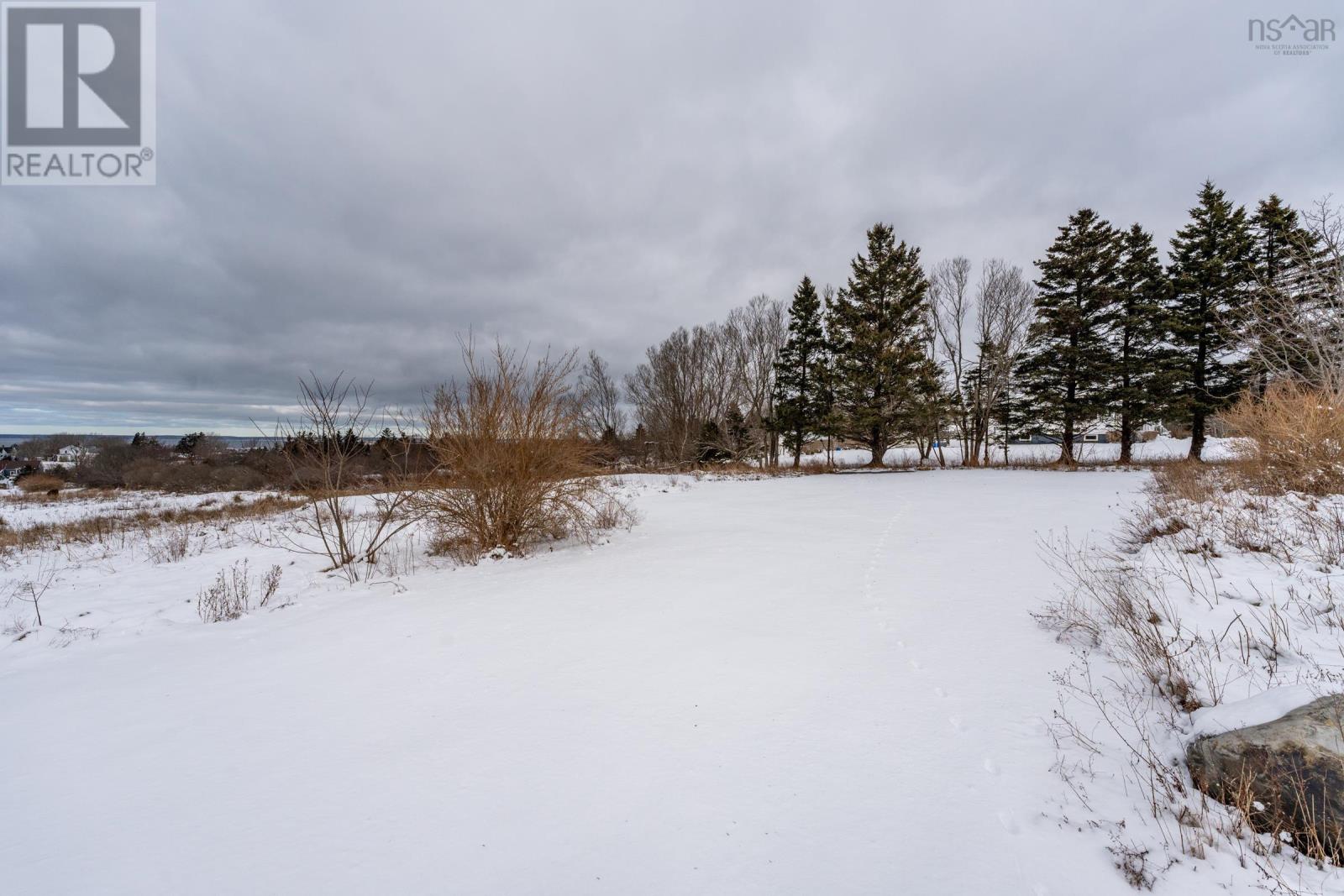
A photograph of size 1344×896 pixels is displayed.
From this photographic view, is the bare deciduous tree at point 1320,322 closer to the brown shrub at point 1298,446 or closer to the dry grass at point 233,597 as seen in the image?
the brown shrub at point 1298,446

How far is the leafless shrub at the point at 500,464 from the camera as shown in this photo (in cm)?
696

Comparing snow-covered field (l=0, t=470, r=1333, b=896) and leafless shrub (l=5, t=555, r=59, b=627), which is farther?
leafless shrub (l=5, t=555, r=59, b=627)

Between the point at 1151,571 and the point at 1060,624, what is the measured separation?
4.58ft

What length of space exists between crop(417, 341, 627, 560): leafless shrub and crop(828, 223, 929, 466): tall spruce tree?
18.3 metres

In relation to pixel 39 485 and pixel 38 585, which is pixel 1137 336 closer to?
pixel 38 585

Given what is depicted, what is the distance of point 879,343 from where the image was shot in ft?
72.9

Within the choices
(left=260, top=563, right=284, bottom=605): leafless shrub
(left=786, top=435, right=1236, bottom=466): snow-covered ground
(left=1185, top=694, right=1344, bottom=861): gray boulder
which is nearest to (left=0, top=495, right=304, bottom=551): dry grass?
(left=260, top=563, right=284, bottom=605): leafless shrub

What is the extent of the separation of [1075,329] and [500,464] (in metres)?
27.3

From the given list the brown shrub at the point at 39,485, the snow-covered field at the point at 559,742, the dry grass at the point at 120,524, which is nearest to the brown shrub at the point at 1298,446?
the snow-covered field at the point at 559,742

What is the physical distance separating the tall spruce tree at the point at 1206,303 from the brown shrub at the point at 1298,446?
18683 mm

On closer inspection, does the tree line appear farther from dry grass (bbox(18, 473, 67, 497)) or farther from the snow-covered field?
dry grass (bbox(18, 473, 67, 497))

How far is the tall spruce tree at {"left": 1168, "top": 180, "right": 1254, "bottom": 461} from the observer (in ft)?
69.0

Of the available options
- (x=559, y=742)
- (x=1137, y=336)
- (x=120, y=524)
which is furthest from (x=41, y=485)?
(x=1137, y=336)

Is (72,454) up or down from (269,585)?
up
